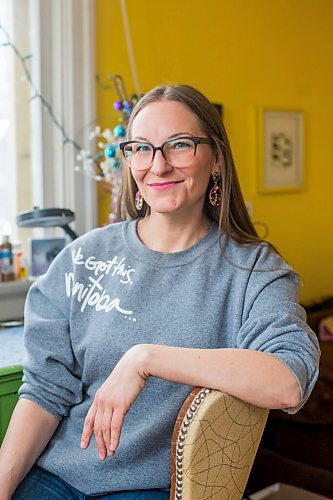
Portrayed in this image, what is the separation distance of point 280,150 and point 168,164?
1.69 m

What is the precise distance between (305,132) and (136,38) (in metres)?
1.04

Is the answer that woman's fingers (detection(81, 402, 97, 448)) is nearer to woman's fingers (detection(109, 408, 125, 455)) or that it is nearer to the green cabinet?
woman's fingers (detection(109, 408, 125, 455))

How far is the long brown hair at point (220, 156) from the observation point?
1.62 metres

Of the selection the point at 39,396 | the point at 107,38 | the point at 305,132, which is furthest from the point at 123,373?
the point at 305,132

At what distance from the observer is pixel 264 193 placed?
3.13 metres

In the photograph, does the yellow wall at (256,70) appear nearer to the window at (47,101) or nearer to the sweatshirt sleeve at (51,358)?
the window at (47,101)

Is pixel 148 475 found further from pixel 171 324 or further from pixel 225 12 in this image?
pixel 225 12

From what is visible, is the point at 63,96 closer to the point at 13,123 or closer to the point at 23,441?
the point at 13,123

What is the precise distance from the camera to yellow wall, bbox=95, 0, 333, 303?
8.52ft

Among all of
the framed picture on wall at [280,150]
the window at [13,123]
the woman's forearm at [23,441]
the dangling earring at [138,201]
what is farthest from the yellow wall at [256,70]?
the woman's forearm at [23,441]

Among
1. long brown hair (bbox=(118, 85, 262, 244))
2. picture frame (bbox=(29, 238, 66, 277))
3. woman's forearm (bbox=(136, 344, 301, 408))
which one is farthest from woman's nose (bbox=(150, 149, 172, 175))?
picture frame (bbox=(29, 238, 66, 277))

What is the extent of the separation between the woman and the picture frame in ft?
1.88

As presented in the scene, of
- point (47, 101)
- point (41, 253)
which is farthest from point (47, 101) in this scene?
point (41, 253)

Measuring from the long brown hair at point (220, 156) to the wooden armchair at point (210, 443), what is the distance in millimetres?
410
